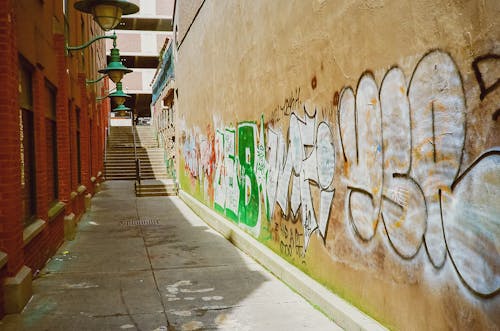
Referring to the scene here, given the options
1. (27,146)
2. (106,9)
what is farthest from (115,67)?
(27,146)

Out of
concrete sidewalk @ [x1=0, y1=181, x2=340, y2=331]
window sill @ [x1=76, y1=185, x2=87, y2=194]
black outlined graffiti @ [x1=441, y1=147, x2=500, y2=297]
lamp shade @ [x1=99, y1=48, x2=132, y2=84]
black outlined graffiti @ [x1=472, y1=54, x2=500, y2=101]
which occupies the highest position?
lamp shade @ [x1=99, y1=48, x2=132, y2=84]

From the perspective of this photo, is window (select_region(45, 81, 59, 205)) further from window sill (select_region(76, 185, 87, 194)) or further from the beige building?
the beige building

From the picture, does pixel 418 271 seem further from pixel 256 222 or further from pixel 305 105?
pixel 256 222

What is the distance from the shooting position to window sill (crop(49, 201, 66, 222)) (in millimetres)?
8656

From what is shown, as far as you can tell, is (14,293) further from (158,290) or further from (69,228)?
(69,228)

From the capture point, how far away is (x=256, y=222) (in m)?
8.75

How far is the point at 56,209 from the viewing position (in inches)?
363

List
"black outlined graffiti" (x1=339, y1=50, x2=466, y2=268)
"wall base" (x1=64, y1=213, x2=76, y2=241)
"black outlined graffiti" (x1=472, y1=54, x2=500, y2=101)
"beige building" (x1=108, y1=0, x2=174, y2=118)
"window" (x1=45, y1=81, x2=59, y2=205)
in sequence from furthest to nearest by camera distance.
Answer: "beige building" (x1=108, y1=0, x2=174, y2=118) → "wall base" (x1=64, y1=213, x2=76, y2=241) → "window" (x1=45, y1=81, x2=59, y2=205) → "black outlined graffiti" (x1=339, y1=50, x2=466, y2=268) → "black outlined graffiti" (x1=472, y1=54, x2=500, y2=101)

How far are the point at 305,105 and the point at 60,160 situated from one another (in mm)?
5835

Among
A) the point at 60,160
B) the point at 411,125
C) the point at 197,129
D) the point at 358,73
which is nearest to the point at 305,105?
the point at 358,73

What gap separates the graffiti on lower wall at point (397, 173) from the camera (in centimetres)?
333

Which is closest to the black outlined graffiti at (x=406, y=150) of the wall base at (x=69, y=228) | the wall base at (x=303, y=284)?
the wall base at (x=303, y=284)

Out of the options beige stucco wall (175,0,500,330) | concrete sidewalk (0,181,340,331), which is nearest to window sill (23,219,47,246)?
concrete sidewalk (0,181,340,331)

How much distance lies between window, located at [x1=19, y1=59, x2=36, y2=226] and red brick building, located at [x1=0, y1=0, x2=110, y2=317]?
0.01m
